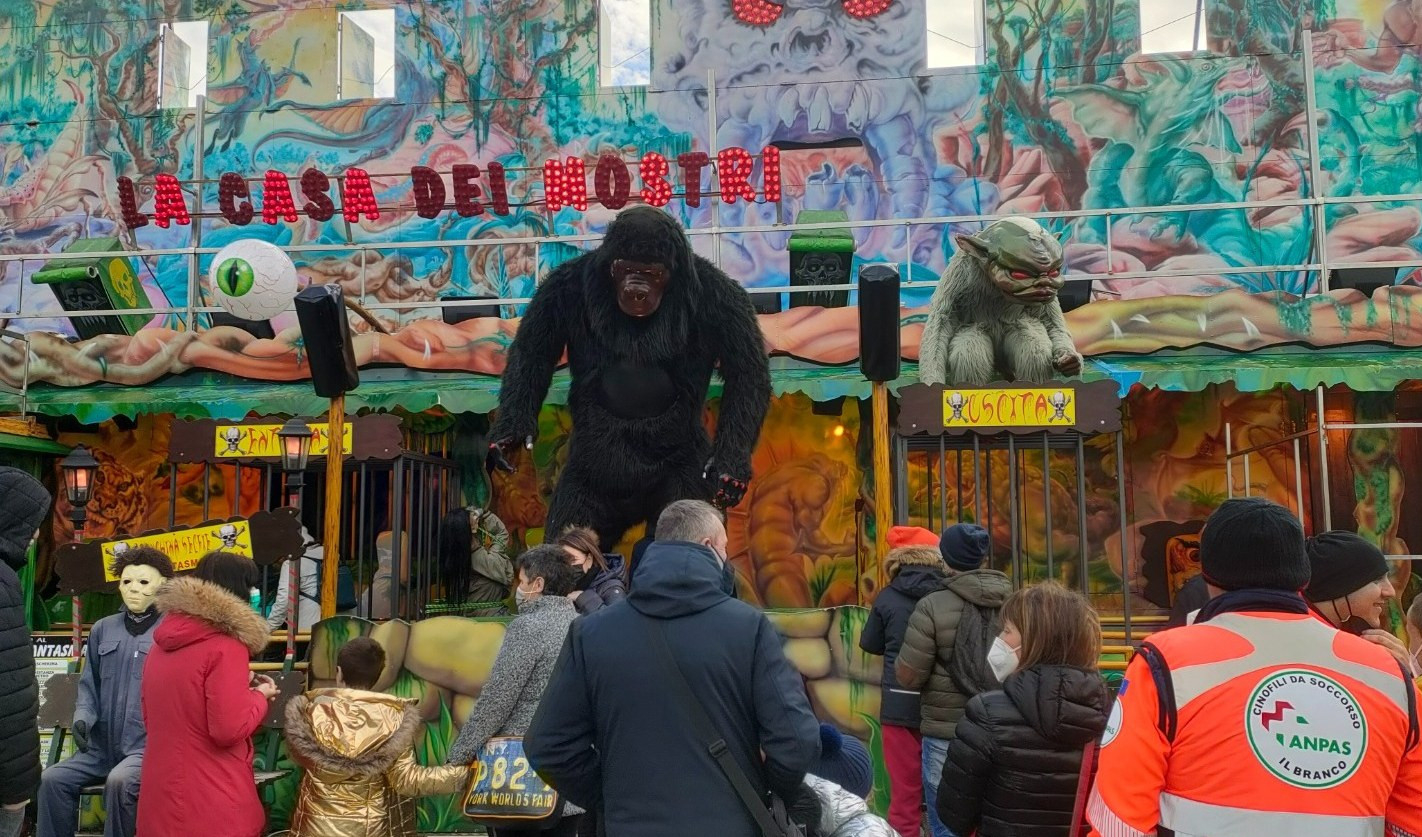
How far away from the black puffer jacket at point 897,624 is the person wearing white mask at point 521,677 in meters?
1.35

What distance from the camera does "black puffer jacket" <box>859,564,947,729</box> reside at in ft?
15.5

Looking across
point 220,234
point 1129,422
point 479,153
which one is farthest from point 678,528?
point 220,234

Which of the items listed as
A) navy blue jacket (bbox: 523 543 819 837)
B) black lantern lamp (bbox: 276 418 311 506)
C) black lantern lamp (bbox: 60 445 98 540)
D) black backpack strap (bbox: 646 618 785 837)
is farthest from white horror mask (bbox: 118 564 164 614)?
black backpack strap (bbox: 646 618 785 837)

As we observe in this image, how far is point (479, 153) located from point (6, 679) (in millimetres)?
10287

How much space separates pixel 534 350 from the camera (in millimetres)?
5566

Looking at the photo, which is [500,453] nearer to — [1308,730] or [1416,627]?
[1416,627]

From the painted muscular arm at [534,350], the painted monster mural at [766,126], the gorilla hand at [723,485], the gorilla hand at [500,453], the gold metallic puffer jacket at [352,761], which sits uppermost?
the painted monster mural at [766,126]

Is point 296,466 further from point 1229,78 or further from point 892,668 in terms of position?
point 1229,78

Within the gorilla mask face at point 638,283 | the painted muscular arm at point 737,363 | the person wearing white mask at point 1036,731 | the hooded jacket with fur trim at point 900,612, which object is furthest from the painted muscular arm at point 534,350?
the person wearing white mask at point 1036,731

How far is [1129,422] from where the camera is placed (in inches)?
350

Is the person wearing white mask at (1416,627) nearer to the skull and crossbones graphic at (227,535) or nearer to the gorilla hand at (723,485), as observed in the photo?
the gorilla hand at (723,485)

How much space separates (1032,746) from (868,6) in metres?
11.2

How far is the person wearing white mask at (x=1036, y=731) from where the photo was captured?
309 centimetres

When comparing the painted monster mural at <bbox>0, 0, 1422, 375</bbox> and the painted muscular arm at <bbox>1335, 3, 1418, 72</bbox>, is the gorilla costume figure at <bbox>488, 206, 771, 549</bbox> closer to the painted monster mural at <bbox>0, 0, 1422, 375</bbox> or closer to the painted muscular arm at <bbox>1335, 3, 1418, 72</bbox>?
the painted monster mural at <bbox>0, 0, 1422, 375</bbox>
